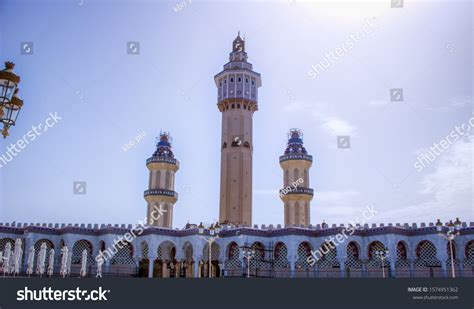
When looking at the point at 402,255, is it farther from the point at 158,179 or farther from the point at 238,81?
the point at 158,179

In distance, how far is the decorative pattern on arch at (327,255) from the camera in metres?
56.1

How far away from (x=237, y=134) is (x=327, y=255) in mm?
24692

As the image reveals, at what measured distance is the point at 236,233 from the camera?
57469 millimetres

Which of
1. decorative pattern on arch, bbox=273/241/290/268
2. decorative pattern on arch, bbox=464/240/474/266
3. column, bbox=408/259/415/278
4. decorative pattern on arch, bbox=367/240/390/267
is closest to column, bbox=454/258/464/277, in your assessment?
decorative pattern on arch, bbox=464/240/474/266

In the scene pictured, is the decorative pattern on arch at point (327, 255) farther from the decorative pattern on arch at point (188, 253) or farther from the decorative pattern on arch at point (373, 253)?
the decorative pattern on arch at point (188, 253)

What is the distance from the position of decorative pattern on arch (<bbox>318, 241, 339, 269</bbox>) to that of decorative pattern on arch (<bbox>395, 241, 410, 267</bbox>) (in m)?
6.77

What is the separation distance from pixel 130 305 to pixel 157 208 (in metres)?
50.6

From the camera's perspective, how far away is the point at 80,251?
58.1m

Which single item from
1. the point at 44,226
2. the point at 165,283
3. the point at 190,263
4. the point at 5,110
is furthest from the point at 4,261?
the point at 5,110

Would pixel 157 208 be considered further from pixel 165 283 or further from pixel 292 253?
pixel 165 283

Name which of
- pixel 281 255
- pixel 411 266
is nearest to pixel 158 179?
pixel 281 255

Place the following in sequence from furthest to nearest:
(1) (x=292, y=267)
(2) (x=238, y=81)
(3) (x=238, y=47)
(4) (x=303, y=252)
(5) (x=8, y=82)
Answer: (3) (x=238, y=47), (2) (x=238, y=81), (4) (x=303, y=252), (1) (x=292, y=267), (5) (x=8, y=82)

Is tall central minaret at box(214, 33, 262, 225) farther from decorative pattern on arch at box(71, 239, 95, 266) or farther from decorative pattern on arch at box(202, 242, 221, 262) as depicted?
decorative pattern on arch at box(71, 239, 95, 266)

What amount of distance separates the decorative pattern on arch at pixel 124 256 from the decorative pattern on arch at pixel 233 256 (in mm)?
11157
